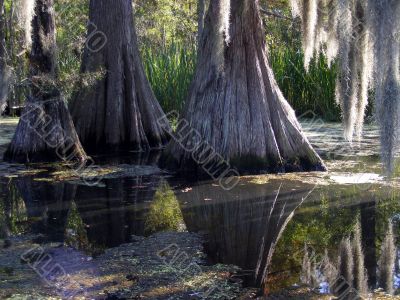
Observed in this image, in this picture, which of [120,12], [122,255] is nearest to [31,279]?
[122,255]

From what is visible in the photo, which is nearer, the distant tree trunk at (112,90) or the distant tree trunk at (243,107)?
the distant tree trunk at (243,107)

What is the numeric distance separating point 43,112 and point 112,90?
1596 mm

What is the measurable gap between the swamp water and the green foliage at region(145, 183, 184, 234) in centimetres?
2

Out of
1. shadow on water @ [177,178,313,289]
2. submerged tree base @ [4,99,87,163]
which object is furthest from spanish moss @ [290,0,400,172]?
submerged tree base @ [4,99,87,163]

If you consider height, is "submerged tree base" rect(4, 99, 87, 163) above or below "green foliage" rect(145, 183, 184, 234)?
above

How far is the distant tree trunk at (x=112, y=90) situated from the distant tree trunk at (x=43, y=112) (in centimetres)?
119

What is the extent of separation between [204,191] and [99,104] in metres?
3.27

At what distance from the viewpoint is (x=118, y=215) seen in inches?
216

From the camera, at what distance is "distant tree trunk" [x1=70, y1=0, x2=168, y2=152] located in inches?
358

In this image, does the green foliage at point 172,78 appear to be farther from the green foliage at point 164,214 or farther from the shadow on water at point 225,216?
the green foliage at point 164,214

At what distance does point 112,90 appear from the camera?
9109mm

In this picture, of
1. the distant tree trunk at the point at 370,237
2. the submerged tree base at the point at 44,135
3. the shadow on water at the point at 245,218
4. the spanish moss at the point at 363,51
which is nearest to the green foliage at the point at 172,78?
the submerged tree base at the point at 44,135

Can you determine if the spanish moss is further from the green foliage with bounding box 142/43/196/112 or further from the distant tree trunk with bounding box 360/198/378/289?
the green foliage with bounding box 142/43/196/112

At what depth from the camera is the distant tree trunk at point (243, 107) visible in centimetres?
702
